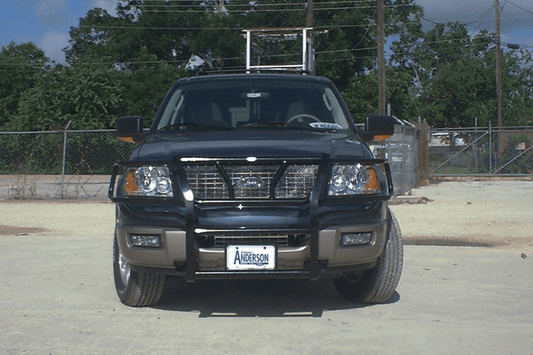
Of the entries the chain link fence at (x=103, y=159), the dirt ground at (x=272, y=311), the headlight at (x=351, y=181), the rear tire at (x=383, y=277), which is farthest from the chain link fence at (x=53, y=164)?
the headlight at (x=351, y=181)

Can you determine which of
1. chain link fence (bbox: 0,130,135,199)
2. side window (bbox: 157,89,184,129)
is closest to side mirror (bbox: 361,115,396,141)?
side window (bbox: 157,89,184,129)

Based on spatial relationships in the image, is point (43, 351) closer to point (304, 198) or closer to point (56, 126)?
point (304, 198)

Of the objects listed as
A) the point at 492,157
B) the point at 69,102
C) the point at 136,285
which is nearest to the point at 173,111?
the point at 136,285

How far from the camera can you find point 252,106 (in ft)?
23.0

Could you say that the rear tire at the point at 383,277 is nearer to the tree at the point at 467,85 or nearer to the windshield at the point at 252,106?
the windshield at the point at 252,106

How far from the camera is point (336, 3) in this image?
51000 mm

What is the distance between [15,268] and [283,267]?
13.2ft

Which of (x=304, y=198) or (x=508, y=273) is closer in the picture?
(x=304, y=198)

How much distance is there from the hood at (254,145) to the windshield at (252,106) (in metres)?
0.40

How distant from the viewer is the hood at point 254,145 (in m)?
5.70

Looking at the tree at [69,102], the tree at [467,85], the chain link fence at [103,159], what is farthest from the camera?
the tree at [467,85]

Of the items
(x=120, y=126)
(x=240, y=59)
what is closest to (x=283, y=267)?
(x=120, y=126)

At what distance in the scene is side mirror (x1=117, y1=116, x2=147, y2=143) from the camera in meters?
6.88

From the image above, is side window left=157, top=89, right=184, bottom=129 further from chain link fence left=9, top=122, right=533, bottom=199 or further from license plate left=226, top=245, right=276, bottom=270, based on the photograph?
chain link fence left=9, top=122, right=533, bottom=199
